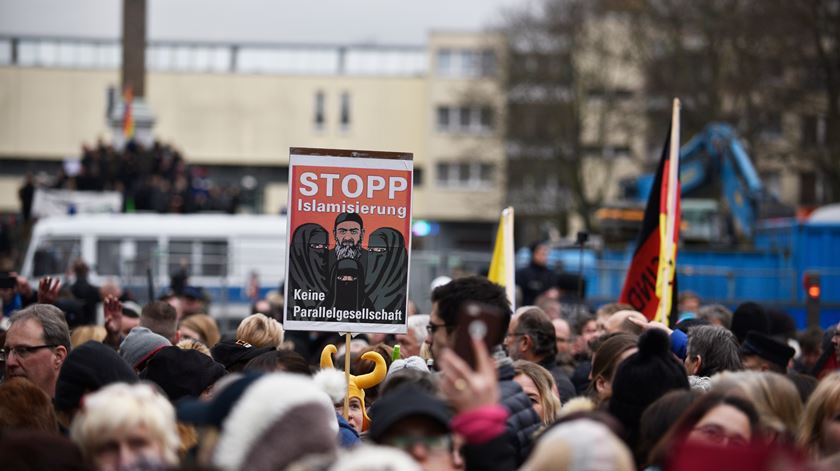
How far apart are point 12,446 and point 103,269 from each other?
20.9 m

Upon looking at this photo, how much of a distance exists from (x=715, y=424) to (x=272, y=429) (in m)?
1.61

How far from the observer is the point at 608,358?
7.09 m

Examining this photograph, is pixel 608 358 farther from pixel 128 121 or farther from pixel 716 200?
pixel 128 121

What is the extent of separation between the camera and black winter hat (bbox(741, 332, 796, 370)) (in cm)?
854

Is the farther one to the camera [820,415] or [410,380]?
[410,380]

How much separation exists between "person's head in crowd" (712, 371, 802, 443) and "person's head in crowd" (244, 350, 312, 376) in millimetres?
2101

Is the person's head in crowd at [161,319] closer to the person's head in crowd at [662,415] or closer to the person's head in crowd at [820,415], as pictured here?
the person's head in crowd at [662,415]

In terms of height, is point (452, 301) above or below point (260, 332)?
above

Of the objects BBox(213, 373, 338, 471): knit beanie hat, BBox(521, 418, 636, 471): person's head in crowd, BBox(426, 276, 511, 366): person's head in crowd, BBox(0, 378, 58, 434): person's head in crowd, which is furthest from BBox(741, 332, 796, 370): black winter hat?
BBox(213, 373, 338, 471): knit beanie hat

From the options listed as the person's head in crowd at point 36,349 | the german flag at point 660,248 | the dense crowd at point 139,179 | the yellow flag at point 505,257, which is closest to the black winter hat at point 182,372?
the person's head in crowd at point 36,349

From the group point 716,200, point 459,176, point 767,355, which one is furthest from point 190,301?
point 459,176

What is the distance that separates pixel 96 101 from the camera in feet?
225

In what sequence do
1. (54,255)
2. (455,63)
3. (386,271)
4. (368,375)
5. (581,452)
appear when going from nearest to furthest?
1. (581,452)
2. (386,271)
3. (368,375)
4. (54,255)
5. (455,63)

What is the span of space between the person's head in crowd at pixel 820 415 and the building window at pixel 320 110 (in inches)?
2521
